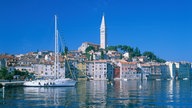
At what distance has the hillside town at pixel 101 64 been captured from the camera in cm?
11260

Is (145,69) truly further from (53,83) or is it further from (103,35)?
(53,83)

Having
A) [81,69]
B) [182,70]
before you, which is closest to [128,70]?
[81,69]

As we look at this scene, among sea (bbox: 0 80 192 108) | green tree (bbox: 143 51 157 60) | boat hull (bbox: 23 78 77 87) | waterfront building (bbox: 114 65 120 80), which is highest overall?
green tree (bbox: 143 51 157 60)

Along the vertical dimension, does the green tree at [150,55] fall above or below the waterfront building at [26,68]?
above

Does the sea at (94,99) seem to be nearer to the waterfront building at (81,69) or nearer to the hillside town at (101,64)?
the hillside town at (101,64)

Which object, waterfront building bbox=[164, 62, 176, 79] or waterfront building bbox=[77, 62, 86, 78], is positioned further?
waterfront building bbox=[164, 62, 176, 79]

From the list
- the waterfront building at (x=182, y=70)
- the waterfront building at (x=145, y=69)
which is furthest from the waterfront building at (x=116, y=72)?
the waterfront building at (x=182, y=70)

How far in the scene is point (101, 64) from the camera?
12562 centimetres

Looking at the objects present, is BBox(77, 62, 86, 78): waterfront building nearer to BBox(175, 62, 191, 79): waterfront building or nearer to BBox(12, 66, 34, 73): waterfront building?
BBox(12, 66, 34, 73): waterfront building

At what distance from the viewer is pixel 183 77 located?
161 metres

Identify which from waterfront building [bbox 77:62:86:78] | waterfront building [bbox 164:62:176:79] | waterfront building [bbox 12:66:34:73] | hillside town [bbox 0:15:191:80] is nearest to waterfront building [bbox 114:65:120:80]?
hillside town [bbox 0:15:191:80]

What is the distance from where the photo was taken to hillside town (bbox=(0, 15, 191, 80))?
112600mm

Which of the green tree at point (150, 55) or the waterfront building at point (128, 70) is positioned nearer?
the waterfront building at point (128, 70)

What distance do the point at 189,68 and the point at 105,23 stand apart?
38111mm
